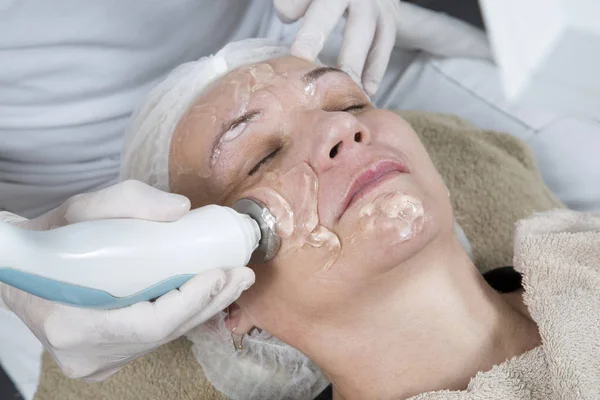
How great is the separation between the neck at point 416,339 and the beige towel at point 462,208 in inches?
16.5

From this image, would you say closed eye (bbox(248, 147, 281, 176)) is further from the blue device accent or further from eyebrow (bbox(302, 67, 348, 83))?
the blue device accent

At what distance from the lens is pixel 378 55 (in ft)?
4.83

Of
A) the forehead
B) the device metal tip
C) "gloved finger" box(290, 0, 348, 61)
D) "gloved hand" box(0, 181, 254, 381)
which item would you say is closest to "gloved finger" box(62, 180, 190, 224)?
"gloved hand" box(0, 181, 254, 381)

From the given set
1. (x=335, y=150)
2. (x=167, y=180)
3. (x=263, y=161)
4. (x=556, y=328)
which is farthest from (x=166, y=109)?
(x=556, y=328)

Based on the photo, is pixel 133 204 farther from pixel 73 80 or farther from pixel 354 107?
pixel 73 80

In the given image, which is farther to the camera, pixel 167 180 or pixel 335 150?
pixel 167 180

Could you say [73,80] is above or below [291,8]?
below

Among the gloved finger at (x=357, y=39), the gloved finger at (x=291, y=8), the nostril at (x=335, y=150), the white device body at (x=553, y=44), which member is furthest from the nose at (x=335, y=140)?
the white device body at (x=553, y=44)

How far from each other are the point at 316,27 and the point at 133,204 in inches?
25.9

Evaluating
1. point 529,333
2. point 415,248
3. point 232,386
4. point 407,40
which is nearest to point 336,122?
point 415,248

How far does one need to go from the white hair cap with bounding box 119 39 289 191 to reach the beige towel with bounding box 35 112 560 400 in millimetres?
416

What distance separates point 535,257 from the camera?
114 centimetres

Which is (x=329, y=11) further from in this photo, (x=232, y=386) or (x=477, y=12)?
(x=477, y=12)

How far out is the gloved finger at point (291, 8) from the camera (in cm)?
142
